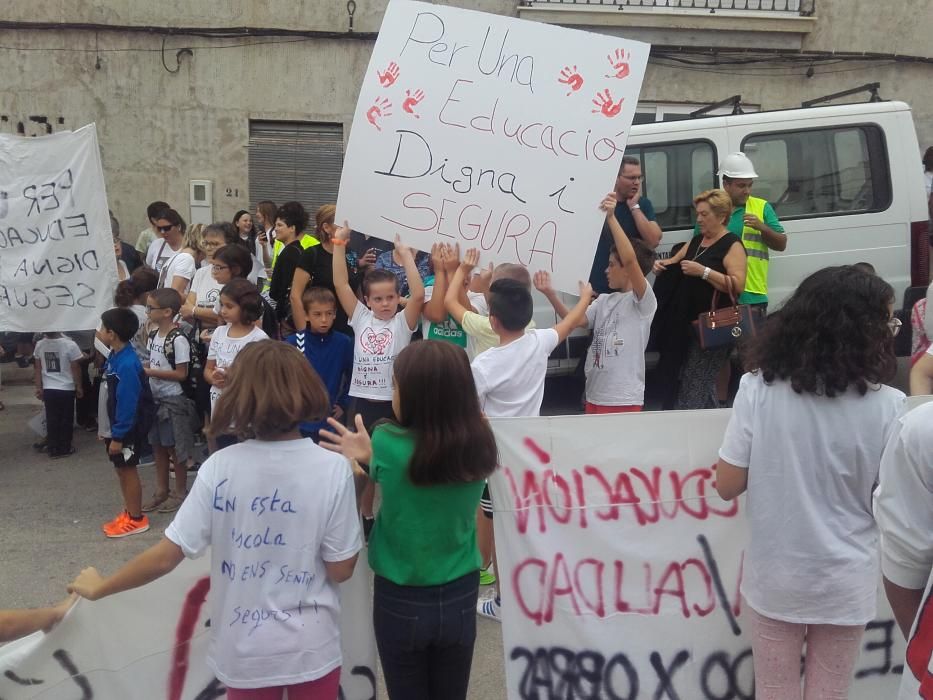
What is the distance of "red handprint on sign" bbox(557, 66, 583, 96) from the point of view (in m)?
4.45

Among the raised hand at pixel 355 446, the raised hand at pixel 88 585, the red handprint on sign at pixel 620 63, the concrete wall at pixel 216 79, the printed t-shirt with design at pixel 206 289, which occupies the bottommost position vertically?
the raised hand at pixel 88 585

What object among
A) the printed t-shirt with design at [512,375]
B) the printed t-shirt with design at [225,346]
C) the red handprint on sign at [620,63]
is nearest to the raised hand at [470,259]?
the printed t-shirt with design at [512,375]

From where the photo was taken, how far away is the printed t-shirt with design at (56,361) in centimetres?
661

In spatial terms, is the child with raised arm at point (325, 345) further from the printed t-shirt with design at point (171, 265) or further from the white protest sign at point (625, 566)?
the white protest sign at point (625, 566)

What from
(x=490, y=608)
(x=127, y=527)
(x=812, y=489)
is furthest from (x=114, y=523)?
(x=812, y=489)

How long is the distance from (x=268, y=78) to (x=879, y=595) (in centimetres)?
1026

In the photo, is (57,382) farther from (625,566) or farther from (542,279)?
(625,566)

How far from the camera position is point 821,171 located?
6957 millimetres

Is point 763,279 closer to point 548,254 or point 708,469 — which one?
point 548,254

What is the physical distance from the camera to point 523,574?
10.4 feet

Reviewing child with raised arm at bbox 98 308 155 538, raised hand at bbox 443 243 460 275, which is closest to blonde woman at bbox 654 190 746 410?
raised hand at bbox 443 243 460 275

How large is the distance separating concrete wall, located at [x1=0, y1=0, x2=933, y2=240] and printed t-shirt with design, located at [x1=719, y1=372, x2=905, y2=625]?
1000cm

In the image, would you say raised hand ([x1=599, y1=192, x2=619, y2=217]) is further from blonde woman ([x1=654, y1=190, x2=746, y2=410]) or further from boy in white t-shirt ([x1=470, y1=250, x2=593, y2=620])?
blonde woman ([x1=654, y1=190, x2=746, y2=410])

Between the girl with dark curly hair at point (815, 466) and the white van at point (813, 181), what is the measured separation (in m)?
4.15
